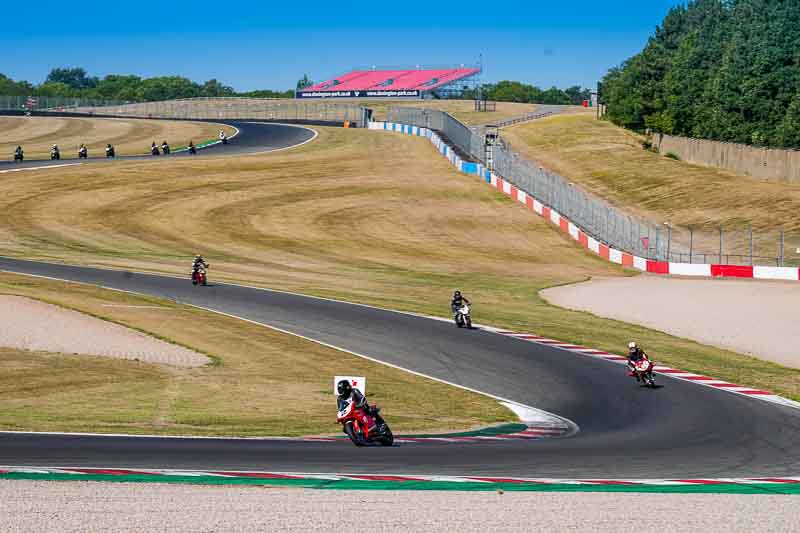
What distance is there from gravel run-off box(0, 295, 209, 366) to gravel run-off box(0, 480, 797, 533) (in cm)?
1263

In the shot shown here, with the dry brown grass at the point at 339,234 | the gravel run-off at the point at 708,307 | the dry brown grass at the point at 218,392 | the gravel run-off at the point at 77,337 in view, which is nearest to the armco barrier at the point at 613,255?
the dry brown grass at the point at 339,234

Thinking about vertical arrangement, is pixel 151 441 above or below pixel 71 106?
below

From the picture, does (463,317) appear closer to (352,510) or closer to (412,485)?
(412,485)

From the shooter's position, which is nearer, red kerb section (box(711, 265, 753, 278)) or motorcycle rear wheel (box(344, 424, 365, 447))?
motorcycle rear wheel (box(344, 424, 365, 447))

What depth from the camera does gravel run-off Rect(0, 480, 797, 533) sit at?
1264cm

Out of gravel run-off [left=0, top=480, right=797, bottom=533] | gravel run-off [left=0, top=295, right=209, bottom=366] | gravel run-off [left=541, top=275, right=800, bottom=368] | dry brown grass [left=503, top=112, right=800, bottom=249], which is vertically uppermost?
dry brown grass [left=503, top=112, right=800, bottom=249]

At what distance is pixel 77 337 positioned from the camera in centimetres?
2792

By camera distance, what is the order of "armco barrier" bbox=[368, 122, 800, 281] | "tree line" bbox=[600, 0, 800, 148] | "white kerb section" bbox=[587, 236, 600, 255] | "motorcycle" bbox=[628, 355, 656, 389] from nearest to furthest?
"motorcycle" bbox=[628, 355, 656, 389]
"armco barrier" bbox=[368, 122, 800, 281]
"white kerb section" bbox=[587, 236, 600, 255]
"tree line" bbox=[600, 0, 800, 148]

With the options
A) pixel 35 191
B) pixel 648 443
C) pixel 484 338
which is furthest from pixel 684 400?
pixel 35 191

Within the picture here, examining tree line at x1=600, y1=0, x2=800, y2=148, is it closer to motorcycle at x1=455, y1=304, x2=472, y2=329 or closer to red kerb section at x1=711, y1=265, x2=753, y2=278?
red kerb section at x1=711, y1=265, x2=753, y2=278

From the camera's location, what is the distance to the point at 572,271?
173 feet

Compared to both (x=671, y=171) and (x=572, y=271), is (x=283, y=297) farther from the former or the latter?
(x=671, y=171)

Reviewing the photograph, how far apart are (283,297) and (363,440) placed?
2039 centimetres

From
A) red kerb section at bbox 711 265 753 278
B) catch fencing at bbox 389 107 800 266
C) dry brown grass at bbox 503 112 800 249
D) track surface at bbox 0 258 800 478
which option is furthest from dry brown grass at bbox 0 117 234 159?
track surface at bbox 0 258 800 478
